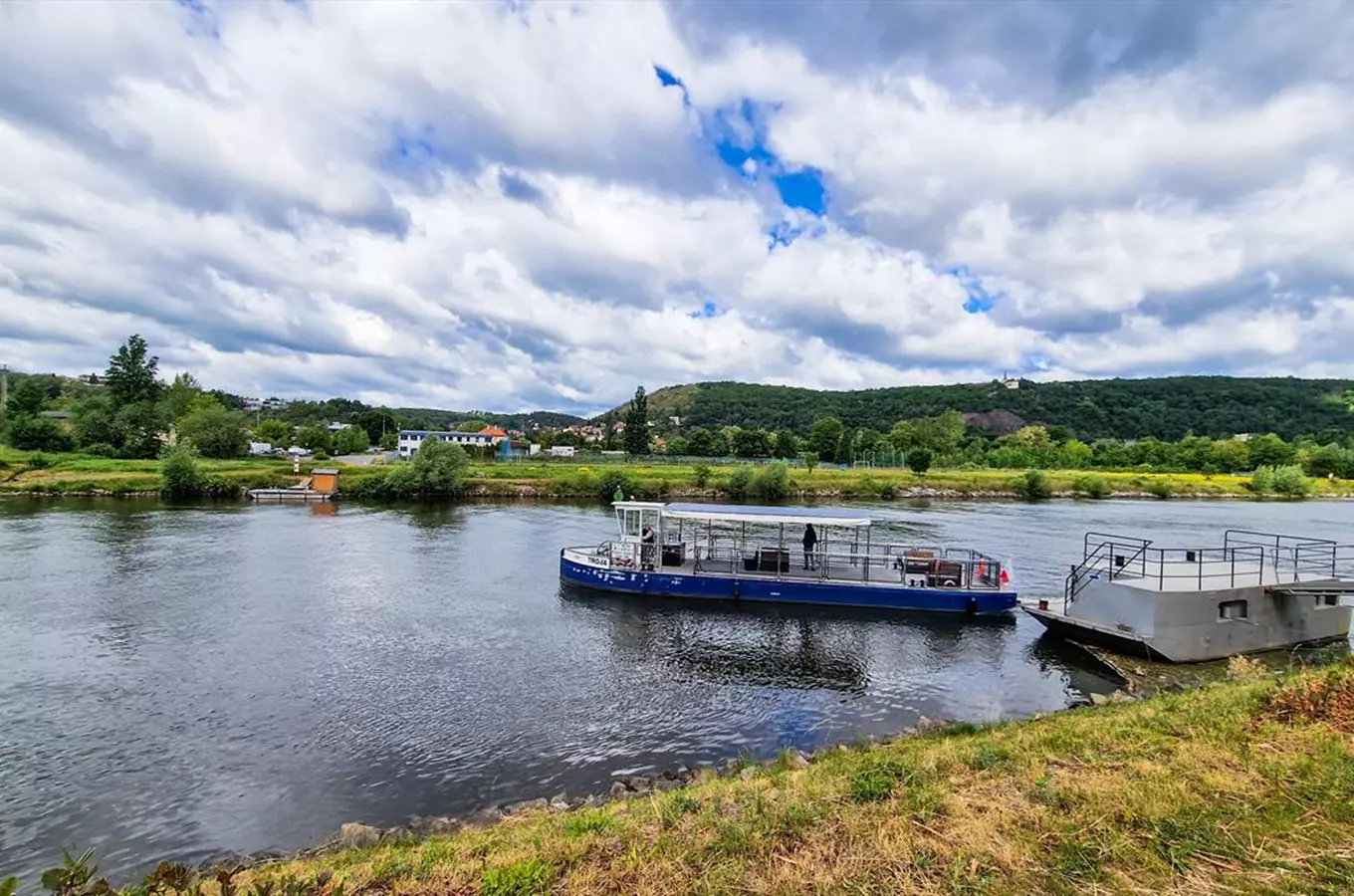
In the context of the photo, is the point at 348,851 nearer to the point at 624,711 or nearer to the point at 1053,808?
the point at 624,711

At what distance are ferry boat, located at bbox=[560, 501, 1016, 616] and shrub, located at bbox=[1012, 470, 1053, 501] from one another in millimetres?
64534

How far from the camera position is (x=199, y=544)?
4309cm

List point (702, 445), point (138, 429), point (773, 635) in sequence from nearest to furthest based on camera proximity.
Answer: point (773, 635), point (138, 429), point (702, 445)

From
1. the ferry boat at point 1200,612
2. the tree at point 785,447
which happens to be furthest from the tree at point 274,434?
the ferry boat at point 1200,612

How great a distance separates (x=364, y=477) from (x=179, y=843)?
227 ft

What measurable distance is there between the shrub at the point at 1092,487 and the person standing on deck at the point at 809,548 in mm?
77132

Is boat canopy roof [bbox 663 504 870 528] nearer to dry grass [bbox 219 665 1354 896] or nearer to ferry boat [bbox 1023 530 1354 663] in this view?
ferry boat [bbox 1023 530 1354 663]

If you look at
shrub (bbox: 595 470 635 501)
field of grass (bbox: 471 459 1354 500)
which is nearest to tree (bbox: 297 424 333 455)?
field of grass (bbox: 471 459 1354 500)

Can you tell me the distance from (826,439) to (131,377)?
5172 inches

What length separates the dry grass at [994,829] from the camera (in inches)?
269

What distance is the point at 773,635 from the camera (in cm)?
2706

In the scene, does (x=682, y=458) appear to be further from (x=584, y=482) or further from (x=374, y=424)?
(x=374, y=424)

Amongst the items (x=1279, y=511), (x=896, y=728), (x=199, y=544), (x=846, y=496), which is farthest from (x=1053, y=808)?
(x=1279, y=511)

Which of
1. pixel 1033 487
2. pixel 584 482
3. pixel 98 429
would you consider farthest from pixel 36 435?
pixel 1033 487
